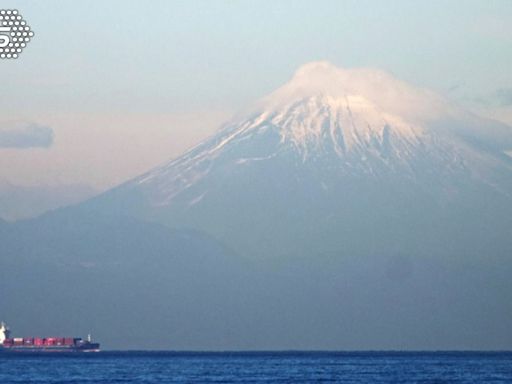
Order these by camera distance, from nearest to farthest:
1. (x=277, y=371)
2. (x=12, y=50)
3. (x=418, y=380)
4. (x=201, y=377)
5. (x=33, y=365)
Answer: (x=12, y=50)
(x=418, y=380)
(x=201, y=377)
(x=277, y=371)
(x=33, y=365)

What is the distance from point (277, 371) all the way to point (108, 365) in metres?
29.4

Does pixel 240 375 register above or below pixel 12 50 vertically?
below

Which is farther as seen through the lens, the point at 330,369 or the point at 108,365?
the point at 108,365

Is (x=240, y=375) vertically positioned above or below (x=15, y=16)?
below

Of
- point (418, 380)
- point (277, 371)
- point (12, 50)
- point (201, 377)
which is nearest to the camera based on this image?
point (12, 50)

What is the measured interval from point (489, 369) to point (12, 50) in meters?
93.9

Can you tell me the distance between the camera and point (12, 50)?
103 meters

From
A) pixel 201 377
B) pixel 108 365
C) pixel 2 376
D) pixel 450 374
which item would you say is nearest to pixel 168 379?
pixel 201 377

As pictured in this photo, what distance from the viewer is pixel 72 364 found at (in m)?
198

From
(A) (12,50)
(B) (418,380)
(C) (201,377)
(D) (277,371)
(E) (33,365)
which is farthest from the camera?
(E) (33,365)

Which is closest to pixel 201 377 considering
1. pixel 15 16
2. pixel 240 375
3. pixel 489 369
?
pixel 240 375

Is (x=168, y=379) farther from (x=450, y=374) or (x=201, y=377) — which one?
(x=450, y=374)

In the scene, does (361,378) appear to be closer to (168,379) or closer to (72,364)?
(168,379)

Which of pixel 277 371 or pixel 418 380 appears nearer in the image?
pixel 418 380
